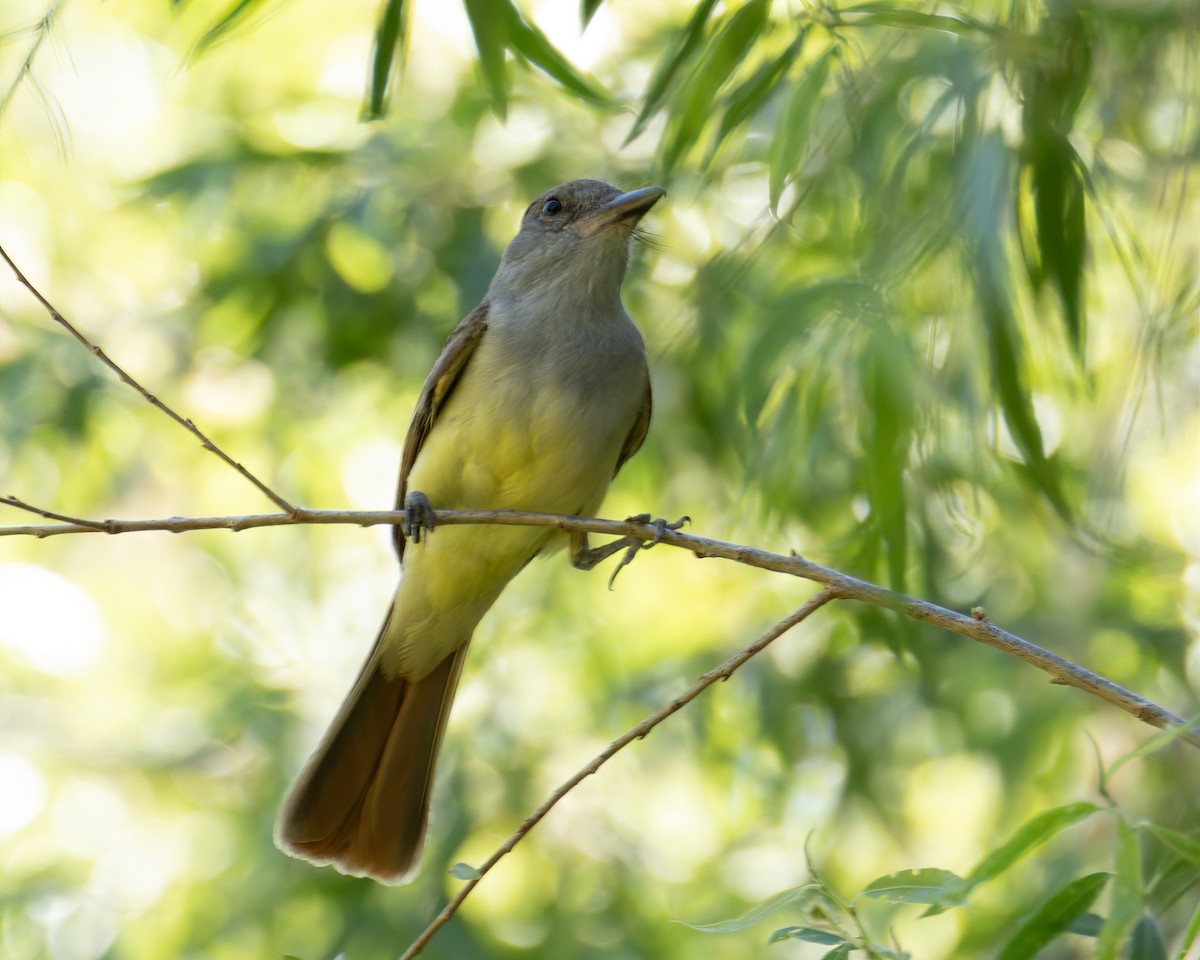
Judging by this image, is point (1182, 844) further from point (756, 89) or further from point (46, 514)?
point (46, 514)

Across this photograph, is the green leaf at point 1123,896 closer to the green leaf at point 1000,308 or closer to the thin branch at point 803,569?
the thin branch at point 803,569

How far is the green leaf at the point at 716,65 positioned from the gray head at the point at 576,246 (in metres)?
1.05

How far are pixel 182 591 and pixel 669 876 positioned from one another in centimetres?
368

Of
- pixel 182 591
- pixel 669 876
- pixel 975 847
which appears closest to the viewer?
pixel 975 847

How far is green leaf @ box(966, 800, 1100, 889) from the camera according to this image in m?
1.65

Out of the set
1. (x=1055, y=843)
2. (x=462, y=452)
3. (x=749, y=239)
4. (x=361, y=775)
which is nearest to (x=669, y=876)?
(x=1055, y=843)

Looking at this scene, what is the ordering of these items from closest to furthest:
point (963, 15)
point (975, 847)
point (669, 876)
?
point (963, 15) → point (975, 847) → point (669, 876)

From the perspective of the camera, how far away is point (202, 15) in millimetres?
3348

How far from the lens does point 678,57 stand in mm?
2238

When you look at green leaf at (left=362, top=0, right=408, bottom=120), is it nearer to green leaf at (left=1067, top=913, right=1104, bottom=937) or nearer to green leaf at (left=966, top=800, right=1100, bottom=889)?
green leaf at (left=966, top=800, right=1100, bottom=889)

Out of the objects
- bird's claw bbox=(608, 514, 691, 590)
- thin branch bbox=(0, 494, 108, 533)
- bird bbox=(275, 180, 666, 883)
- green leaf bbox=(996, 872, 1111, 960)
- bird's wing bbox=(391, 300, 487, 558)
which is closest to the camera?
green leaf bbox=(996, 872, 1111, 960)

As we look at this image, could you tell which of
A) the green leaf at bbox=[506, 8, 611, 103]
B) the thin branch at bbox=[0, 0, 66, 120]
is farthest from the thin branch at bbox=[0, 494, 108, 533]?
the green leaf at bbox=[506, 8, 611, 103]

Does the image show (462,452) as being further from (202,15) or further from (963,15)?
(963,15)

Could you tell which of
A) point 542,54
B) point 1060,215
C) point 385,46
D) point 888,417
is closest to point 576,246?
point 542,54
